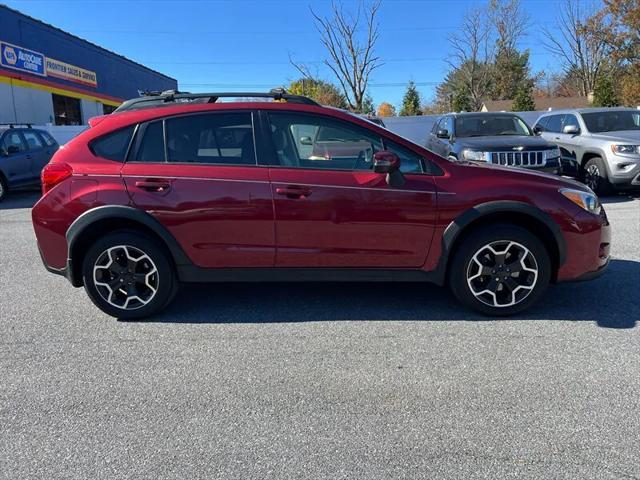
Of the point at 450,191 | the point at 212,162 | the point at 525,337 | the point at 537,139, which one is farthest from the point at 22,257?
the point at 537,139

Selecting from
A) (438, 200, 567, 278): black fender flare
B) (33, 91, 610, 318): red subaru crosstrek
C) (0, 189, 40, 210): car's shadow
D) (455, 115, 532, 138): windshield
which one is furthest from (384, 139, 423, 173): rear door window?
(0, 189, 40, 210): car's shadow

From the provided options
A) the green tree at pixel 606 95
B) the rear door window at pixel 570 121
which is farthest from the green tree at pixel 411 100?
the rear door window at pixel 570 121

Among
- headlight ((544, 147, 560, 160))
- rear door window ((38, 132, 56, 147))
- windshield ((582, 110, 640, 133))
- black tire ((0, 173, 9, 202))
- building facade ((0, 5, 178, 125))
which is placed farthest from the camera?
building facade ((0, 5, 178, 125))

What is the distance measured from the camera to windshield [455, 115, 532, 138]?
9945 millimetres

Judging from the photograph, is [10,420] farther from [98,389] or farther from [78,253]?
[78,253]

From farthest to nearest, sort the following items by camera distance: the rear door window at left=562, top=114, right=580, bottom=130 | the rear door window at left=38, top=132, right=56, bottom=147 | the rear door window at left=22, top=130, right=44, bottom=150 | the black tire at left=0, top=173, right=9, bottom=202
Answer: the rear door window at left=38, top=132, right=56, bottom=147 < the rear door window at left=22, top=130, right=44, bottom=150 < the black tire at left=0, top=173, right=9, bottom=202 < the rear door window at left=562, top=114, right=580, bottom=130

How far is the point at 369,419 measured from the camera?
2691 mm

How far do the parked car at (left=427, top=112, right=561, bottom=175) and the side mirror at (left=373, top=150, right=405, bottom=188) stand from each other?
4.10m

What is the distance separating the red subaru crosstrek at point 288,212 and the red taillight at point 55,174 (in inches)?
0.5

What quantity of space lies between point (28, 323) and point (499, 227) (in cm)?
398

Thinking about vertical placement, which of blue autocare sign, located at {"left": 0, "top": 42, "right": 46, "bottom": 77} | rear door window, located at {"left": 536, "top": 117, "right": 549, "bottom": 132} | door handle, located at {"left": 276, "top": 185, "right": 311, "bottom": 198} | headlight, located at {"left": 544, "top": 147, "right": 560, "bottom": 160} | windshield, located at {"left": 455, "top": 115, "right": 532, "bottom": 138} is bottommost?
door handle, located at {"left": 276, "top": 185, "right": 311, "bottom": 198}

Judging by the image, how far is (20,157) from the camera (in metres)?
11.5

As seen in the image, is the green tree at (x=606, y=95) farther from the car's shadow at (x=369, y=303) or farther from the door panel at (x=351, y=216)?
the door panel at (x=351, y=216)

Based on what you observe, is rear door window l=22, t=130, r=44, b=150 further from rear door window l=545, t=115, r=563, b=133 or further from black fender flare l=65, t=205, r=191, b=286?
rear door window l=545, t=115, r=563, b=133
